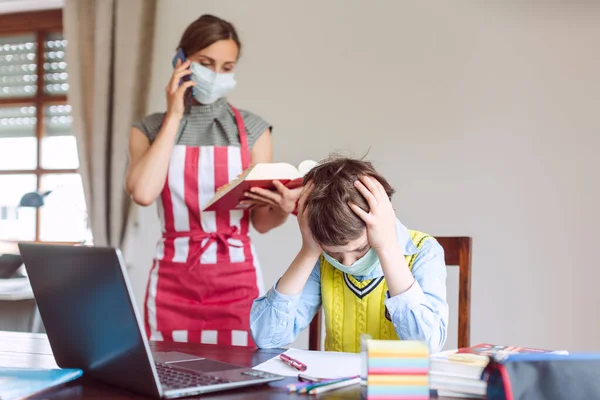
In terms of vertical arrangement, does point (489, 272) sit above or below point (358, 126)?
below

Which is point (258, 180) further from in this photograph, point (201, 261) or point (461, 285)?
point (461, 285)

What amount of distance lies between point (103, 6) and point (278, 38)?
95 centimetres

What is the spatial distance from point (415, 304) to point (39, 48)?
3.10m

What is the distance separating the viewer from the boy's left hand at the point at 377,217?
120cm

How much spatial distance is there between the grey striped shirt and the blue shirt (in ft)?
2.25

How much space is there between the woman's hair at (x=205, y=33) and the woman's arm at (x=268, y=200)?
1.04 feet

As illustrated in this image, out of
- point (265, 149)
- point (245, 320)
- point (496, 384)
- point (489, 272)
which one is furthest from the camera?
point (489, 272)

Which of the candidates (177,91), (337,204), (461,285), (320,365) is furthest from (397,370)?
(177,91)

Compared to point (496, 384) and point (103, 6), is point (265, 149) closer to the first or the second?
point (496, 384)

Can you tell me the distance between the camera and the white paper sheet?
3.55 ft

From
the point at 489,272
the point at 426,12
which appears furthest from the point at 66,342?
the point at 426,12

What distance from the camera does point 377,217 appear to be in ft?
3.94

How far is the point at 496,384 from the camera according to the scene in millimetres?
766

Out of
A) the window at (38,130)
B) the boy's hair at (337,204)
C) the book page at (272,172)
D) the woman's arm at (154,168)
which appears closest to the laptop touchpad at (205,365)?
the boy's hair at (337,204)
